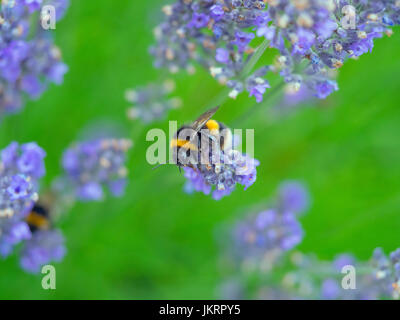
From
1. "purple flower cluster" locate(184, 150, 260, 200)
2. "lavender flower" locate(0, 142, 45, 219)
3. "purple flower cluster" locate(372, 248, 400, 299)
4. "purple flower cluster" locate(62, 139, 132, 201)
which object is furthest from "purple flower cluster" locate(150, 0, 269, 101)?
"purple flower cluster" locate(372, 248, 400, 299)

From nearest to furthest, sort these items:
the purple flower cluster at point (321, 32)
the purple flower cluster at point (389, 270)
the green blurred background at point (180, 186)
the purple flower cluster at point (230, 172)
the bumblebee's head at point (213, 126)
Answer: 1. the purple flower cluster at point (321, 32)
2. the purple flower cluster at point (230, 172)
3. the bumblebee's head at point (213, 126)
4. the purple flower cluster at point (389, 270)
5. the green blurred background at point (180, 186)

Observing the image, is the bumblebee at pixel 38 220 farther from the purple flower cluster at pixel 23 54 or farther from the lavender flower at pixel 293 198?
the lavender flower at pixel 293 198

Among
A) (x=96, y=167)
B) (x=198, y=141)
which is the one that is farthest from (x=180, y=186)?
(x=198, y=141)

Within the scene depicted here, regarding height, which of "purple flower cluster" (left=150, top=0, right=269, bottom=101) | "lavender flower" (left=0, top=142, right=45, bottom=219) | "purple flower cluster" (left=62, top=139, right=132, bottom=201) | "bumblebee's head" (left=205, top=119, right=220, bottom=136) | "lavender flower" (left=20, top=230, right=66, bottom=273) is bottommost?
"lavender flower" (left=20, top=230, right=66, bottom=273)

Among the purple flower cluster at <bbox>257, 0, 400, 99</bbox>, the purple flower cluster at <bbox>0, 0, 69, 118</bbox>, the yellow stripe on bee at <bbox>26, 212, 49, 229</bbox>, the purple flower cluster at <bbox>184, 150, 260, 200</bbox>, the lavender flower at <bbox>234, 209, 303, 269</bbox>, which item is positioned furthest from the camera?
the lavender flower at <bbox>234, 209, 303, 269</bbox>

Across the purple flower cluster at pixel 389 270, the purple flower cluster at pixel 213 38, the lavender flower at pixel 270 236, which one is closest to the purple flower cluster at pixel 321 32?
the purple flower cluster at pixel 213 38

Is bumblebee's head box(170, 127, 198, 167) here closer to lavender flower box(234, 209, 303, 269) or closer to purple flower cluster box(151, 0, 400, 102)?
purple flower cluster box(151, 0, 400, 102)

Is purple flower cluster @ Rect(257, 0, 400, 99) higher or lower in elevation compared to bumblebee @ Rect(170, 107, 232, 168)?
higher

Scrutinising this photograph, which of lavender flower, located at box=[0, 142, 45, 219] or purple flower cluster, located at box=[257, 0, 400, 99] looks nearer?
purple flower cluster, located at box=[257, 0, 400, 99]
